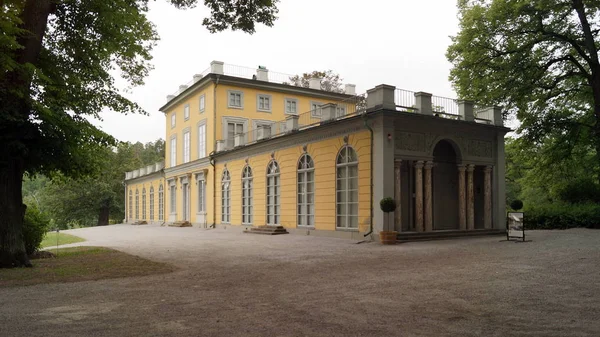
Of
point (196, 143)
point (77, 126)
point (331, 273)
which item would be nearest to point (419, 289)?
point (331, 273)

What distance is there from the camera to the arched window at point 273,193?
22.8m

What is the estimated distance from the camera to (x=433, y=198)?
1881cm

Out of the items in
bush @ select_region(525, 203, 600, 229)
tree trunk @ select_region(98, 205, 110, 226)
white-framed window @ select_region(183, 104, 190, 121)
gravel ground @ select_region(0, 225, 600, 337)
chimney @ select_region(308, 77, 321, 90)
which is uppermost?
chimney @ select_region(308, 77, 321, 90)

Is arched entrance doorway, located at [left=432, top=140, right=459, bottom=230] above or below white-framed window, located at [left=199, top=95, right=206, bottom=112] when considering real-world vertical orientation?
below

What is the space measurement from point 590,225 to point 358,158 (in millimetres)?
10205

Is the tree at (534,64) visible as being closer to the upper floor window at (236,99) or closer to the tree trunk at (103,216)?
the upper floor window at (236,99)

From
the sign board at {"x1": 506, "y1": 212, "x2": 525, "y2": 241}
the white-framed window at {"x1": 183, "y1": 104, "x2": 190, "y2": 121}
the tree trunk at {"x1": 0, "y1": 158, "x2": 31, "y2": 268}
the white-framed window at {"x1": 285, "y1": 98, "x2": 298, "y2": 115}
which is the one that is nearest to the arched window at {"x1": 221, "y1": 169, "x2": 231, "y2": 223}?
the white-framed window at {"x1": 285, "y1": 98, "x2": 298, "y2": 115}

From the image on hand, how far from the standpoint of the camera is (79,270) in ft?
32.4

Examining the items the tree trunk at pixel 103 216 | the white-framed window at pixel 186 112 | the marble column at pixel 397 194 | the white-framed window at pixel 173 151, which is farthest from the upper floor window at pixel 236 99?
the tree trunk at pixel 103 216

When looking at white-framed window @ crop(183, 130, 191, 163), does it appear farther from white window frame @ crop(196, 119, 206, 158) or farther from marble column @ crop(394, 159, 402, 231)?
marble column @ crop(394, 159, 402, 231)

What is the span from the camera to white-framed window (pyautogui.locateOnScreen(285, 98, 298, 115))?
32.9m

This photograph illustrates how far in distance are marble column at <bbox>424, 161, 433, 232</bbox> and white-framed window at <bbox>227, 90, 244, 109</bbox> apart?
16.6 metres

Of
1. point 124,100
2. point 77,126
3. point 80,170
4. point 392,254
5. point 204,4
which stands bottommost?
point 392,254

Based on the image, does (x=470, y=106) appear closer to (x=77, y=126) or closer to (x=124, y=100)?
(x=124, y=100)
